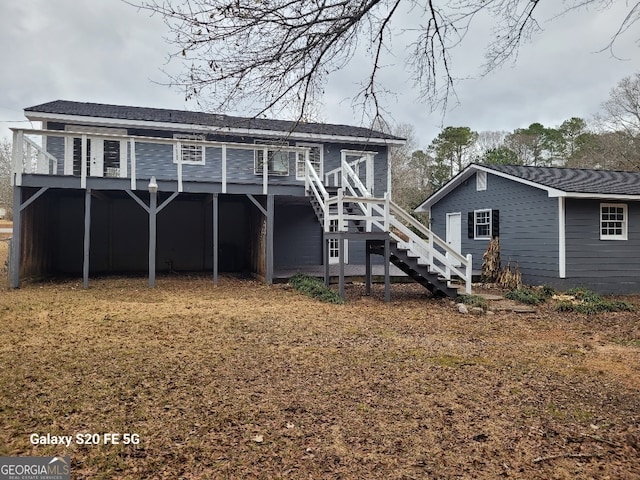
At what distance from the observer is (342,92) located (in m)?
4.85

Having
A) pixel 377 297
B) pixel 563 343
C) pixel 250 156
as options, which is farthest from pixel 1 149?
pixel 563 343

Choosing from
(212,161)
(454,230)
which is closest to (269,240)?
(212,161)

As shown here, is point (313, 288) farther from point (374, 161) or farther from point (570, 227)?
point (374, 161)

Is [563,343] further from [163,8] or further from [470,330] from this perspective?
[163,8]

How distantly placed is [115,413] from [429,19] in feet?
15.0

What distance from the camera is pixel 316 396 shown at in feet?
11.7

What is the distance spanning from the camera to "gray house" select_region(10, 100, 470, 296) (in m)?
9.82

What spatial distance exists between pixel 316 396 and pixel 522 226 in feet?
34.5

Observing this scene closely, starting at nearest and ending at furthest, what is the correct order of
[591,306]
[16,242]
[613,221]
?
1. [591,306]
2. [16,242]
3. [613,221]

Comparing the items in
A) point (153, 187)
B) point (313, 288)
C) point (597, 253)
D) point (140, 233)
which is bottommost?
point (313, 288)

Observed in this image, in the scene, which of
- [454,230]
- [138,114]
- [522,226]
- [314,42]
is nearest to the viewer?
[314,42]

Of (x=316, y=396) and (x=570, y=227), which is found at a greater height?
(x=570, y=227)

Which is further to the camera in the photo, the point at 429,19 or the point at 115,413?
the point at 429,19

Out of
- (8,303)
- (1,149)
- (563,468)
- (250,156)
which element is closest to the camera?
(563,468)
